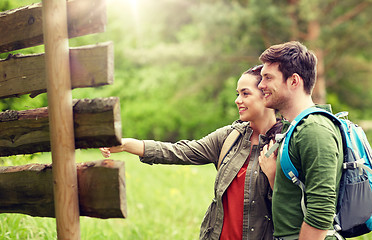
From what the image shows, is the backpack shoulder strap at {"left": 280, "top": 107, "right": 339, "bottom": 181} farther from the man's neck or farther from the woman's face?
the woman's face

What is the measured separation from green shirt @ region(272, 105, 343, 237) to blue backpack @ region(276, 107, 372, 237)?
0.03 m

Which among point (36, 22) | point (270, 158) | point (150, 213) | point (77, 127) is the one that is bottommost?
point (150, 213)

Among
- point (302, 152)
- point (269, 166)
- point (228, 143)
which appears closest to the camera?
point (302, 152)

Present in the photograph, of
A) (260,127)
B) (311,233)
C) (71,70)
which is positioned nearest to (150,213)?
(260,127)

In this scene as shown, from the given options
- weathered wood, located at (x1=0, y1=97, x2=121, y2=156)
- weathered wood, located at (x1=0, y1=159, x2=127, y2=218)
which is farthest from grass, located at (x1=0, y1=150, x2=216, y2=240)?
weathered wood, located at (x1=0, y1=97, x2=121, y2=156)

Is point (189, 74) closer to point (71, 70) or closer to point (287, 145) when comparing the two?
point (287, 145)

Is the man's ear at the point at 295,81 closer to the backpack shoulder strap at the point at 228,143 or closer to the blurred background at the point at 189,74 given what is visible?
the backpack shoulder strap at the point at 228,143

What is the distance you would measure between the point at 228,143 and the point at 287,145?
70 centimetres

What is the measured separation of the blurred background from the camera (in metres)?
5.16

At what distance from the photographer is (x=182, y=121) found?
62.4ft

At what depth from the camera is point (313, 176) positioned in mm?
1985

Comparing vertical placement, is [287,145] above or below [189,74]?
above

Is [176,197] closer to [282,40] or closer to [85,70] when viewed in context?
[85,70]

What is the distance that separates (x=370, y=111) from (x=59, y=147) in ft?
60.1
